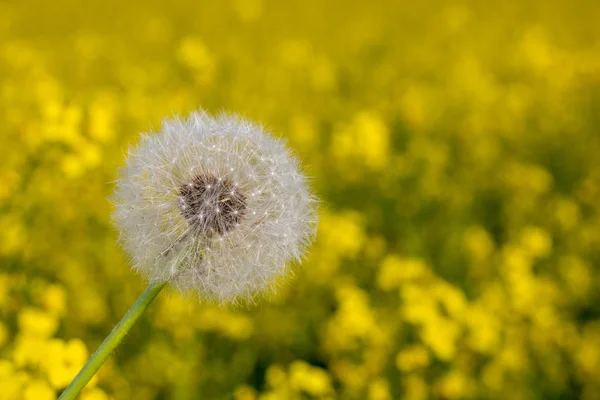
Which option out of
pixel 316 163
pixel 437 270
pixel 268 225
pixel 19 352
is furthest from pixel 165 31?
pixel 268 225

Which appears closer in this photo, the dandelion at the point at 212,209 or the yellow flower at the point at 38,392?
the dandelion at the point at 212,209

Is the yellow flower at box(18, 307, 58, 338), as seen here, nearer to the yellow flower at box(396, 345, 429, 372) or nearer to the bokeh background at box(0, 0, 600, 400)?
the bokeh background at box(0, 0, 600, 400)

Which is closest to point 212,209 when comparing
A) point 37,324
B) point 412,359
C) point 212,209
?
point 212,209

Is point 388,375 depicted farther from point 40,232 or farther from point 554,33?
point 554,33

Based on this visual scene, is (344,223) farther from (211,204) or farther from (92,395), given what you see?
(211,204)

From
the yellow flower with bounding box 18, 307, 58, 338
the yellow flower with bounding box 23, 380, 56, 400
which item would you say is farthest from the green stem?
the yellow flower with bounding box 18, 307, 58, 338

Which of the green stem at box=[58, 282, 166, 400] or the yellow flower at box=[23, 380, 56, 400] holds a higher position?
the yellow flower at box=[23, 380, 56, 400]

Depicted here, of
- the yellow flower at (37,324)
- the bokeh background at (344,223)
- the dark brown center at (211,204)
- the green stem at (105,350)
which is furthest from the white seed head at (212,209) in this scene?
the yellow flower at (37,324)

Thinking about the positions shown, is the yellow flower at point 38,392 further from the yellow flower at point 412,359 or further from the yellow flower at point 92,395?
the yellow flower at point 412,359
